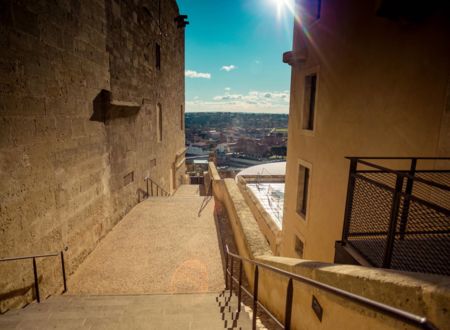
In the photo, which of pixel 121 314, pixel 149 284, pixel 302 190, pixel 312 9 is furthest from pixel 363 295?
pixel 312 9

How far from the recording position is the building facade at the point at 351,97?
12.5 ft

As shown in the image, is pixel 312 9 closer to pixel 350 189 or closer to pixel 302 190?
pixel 302 190

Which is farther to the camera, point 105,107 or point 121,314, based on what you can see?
point 105,107

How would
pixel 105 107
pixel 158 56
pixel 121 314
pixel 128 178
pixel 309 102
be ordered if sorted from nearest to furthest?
pixel 121 314 < pixel 105 107 < pixel 309 102 < pixel 128 178 < pixel 158 56

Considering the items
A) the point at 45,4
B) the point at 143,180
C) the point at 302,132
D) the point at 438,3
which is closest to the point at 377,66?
the point at 438,3

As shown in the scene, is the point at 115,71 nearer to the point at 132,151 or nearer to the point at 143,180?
the point at 132,151

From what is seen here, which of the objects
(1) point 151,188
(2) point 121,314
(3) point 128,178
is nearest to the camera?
(2) point 121,314

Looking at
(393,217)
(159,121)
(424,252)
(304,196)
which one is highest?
(159,121)

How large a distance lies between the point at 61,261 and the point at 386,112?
6578 millimetres

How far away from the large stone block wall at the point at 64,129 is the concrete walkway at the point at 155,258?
0.40 meters

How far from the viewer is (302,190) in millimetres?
8094

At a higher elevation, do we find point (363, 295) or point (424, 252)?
point (363, 295)

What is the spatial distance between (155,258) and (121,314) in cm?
231

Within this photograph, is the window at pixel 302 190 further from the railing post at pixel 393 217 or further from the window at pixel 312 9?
the railing post at pixel 393 217
